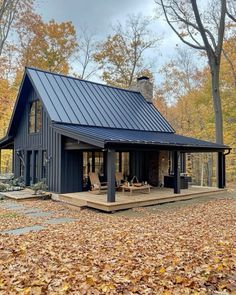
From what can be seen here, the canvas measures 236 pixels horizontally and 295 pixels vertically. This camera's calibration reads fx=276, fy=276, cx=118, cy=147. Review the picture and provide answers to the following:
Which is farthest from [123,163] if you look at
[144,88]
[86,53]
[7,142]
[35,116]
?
[86,53]

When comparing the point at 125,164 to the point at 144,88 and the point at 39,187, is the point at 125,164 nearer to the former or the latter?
the point at 39,187

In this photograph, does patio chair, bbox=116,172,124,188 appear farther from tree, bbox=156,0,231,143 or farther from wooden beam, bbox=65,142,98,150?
tree, bbox=156,0,231,143

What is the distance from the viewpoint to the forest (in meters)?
17.2

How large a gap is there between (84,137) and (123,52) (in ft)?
55.9

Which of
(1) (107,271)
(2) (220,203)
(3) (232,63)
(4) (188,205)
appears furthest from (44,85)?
(3) (232,63)

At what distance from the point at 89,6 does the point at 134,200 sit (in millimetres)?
16420

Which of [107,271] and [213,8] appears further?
[213,8]

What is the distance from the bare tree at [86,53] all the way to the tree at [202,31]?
29.5 feet

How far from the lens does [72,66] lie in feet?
78.9

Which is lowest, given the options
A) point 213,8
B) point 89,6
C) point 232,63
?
point 232,63

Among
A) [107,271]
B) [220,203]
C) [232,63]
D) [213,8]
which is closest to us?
[107,271]

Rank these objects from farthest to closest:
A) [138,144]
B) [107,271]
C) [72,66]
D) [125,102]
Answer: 1. [72,66]
2. [125,102]
3. [138,144]
4. [107,271]

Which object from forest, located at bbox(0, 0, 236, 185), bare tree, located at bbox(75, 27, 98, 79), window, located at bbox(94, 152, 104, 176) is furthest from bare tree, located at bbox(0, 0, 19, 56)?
window, located at bbox(94, 152, 104, 176)

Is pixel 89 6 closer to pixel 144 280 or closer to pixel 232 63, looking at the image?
pixel 232 63
